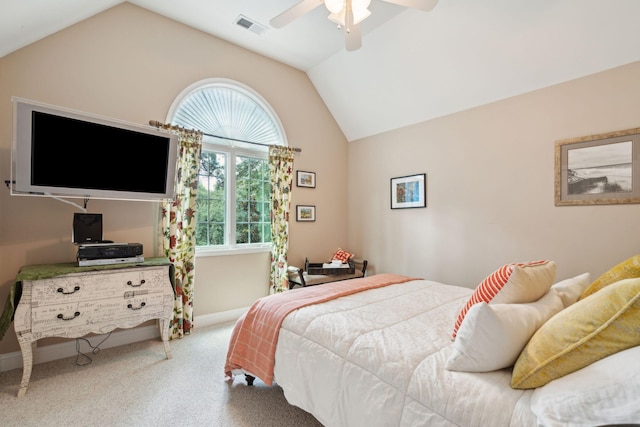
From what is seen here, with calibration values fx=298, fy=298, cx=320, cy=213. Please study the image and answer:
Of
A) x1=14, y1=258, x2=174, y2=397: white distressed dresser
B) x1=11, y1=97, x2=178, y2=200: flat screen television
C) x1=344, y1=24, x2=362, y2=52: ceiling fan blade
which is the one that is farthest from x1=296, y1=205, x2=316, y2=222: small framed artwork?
x1=344, y1=24, x2=362, y2=52: ceiling fan blade

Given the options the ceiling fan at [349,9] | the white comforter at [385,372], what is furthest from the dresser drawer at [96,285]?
the ceiling fan at [349,9]

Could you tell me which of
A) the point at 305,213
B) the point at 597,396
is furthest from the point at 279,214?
the point at 597,396

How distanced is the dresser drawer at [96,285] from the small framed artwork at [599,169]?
149 inches

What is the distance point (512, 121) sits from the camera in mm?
3170

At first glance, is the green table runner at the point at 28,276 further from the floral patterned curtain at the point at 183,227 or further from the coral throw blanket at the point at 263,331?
the coral throw blanket at the point at 263,331

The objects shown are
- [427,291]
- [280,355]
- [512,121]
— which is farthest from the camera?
[512,121]

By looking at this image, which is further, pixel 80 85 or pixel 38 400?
pixel 80 85

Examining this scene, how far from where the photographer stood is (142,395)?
2.09 meters

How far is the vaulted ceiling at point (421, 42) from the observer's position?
2.43 m

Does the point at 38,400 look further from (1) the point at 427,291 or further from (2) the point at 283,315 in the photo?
(1) the point at 427,291

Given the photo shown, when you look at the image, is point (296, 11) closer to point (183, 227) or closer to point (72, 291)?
point (183, 227)

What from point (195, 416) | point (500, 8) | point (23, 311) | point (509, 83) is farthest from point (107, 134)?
point (509, 83)

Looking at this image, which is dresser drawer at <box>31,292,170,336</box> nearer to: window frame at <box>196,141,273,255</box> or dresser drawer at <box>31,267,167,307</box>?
dresser drawer at <box>31,267,167,307</box>

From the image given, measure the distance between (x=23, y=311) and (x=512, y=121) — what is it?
178 inches
